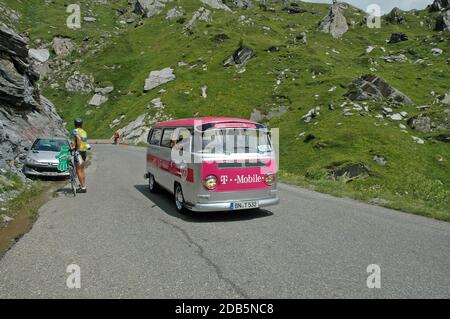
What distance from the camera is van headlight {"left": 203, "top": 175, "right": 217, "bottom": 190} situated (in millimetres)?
9656

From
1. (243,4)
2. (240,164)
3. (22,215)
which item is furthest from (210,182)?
(243,4)

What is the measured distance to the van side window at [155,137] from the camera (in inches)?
529

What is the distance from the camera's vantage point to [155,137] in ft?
45.7

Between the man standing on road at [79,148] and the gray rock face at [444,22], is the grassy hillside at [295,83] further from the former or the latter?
the man standing on road at [79,148]

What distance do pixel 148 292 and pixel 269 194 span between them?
5.70 meters

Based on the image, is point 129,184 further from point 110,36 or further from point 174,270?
point 110,36

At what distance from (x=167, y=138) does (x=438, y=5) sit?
4397 inches

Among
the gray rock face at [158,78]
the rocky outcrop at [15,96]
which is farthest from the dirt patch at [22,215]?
the gray rock face at [158,78]

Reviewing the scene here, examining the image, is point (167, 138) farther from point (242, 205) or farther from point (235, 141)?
point (242, 205)

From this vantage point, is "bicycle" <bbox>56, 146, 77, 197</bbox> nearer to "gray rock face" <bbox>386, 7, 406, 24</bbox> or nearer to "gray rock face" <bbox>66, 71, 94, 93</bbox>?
"gray rock face" <bbox>66, 71, 94, 93</bbox>

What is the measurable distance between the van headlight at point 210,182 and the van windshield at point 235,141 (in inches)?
28.8

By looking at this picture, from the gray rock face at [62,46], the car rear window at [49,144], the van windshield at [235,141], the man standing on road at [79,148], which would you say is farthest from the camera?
the gray rock face at [62,46]

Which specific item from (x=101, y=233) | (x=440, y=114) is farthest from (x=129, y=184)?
(x=440, y=114)
